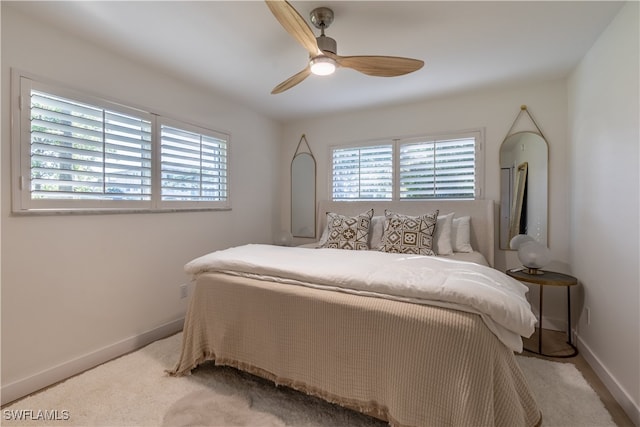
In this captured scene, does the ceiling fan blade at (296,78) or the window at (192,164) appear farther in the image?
the window at (192,164)

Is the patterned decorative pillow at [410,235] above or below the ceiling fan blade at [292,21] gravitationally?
below

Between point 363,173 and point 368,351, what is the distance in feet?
8.47

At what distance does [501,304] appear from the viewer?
1.29 meters

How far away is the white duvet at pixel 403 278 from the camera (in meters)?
1.30

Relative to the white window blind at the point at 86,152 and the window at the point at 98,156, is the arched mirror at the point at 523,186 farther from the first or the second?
the white window blind at the point at 86,152

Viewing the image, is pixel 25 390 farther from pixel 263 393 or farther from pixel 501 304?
pixel 501 304

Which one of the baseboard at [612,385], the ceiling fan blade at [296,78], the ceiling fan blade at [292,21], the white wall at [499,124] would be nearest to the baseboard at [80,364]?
the ceiling fan blade at [296,78]

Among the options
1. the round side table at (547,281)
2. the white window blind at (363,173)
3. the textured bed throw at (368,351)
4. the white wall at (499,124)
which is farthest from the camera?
the white window blind at (363,173)

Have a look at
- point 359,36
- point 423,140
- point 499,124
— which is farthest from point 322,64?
point 499,124

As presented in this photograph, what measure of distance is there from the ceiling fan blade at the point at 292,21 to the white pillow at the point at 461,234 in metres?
2.15

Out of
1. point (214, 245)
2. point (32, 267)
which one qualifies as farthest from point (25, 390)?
point (214, 245)

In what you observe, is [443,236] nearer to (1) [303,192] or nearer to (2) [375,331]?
(2) [375,331]

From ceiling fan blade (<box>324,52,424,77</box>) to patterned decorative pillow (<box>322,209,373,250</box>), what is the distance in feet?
5.13

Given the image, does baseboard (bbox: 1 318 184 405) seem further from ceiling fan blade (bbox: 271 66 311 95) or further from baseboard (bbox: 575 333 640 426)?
baseboard (bbox: 575 333 640 426)
